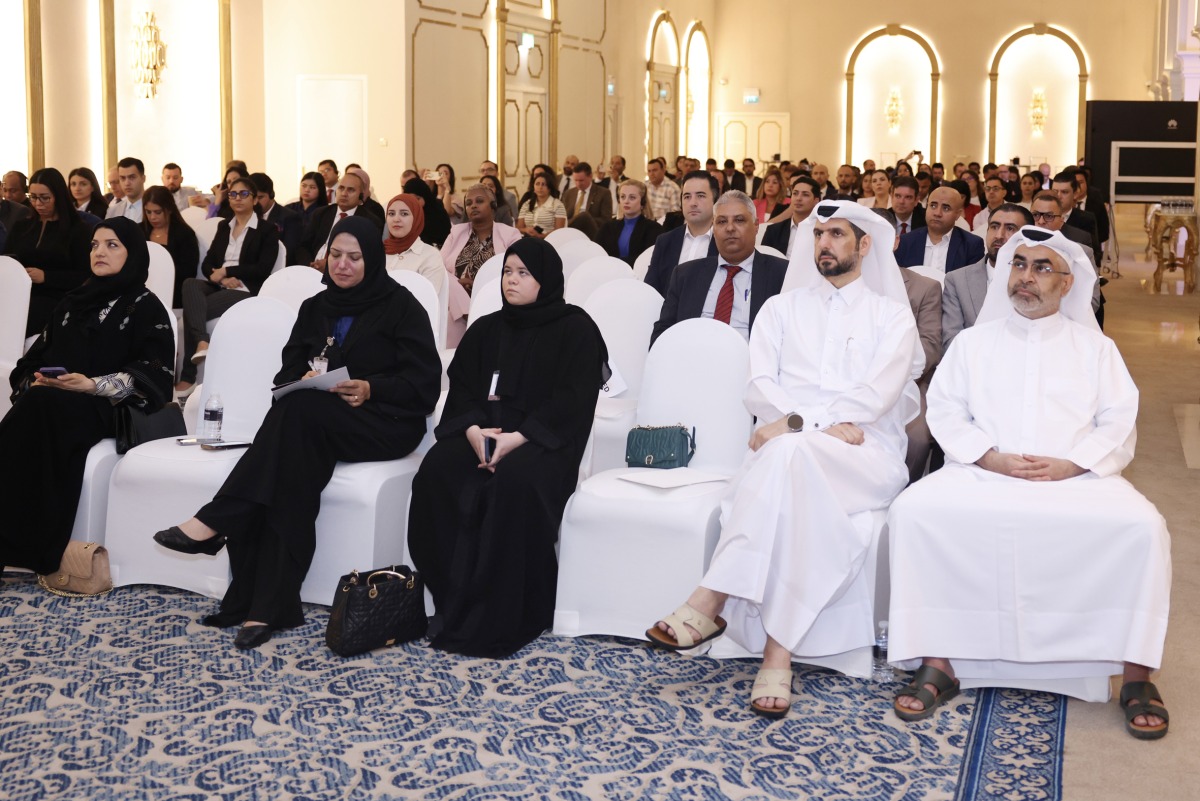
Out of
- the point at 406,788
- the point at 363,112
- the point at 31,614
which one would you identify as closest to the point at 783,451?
the point at 406,788

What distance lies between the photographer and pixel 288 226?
30.7ft

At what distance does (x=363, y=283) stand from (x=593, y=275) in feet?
7.12

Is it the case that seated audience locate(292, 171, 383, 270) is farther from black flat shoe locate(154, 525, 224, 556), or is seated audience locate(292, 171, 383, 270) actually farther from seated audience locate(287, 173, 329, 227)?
black flat shoe locate(154, 525, 224, 556)

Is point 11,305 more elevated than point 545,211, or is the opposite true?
point 545,211

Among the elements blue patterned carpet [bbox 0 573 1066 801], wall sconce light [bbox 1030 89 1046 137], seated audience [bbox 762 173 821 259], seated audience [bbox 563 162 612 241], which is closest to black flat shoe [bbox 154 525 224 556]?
blue patterned carpet [bbox 0 573 1066 801]

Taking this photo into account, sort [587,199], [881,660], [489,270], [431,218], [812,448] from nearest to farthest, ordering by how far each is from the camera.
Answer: [812,448]
[881,660]
[489,270]
[431,218]
[587,199]

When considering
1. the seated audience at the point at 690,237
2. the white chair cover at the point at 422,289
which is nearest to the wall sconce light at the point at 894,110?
the seated audience at the point at 690,237

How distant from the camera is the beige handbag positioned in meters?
4.91

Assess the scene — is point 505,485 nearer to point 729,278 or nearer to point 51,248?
point 729,278

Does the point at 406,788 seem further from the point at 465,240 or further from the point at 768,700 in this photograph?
the point at 465,240

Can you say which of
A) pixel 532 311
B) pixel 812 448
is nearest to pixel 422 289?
pixel 532 311

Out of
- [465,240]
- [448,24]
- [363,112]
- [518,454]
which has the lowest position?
[518,454]

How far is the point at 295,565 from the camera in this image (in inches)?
181

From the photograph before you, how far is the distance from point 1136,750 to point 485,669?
184 cm
